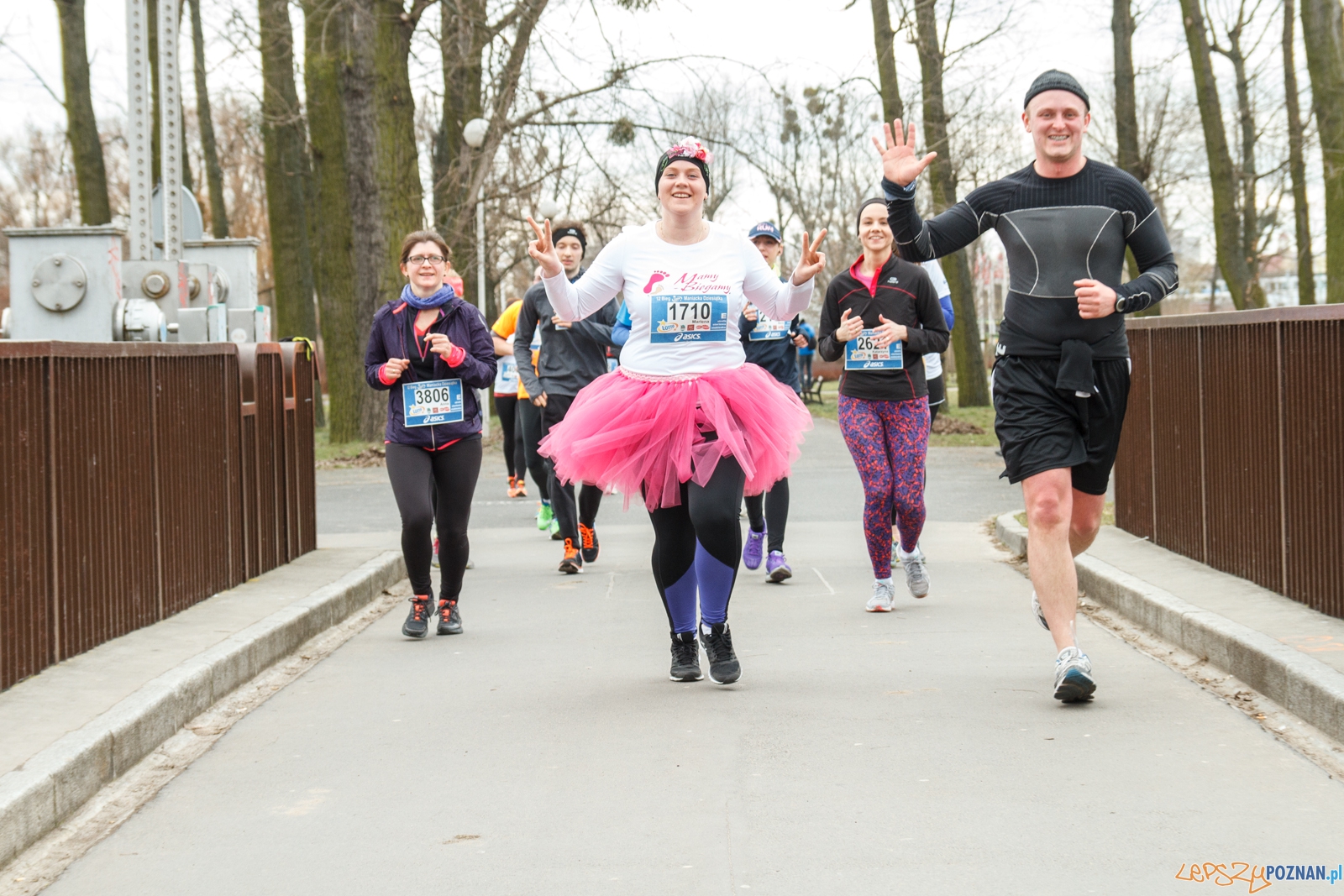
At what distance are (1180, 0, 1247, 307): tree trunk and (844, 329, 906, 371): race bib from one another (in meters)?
19.1

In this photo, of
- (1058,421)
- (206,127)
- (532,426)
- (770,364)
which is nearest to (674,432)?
(1058,421)

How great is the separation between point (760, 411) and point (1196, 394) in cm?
345

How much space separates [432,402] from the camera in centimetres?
770

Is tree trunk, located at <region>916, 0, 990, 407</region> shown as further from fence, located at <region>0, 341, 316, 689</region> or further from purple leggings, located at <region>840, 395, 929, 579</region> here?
fence, located at <region>0, 341, 316, 689</region>

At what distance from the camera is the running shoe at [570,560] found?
33.2 feet

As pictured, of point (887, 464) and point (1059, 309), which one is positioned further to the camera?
point (887, 464)

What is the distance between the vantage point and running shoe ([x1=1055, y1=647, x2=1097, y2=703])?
5621 mm

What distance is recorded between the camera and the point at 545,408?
34.1ft

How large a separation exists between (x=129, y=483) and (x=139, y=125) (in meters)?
4.03

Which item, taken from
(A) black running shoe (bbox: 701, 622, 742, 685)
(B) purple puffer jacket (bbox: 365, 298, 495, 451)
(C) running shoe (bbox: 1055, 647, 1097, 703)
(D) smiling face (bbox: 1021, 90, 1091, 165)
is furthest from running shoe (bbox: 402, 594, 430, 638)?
(D) smiling face (bbox: 1021, 90, 1091, 165)

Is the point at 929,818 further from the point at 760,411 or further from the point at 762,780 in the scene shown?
the point at 760,411

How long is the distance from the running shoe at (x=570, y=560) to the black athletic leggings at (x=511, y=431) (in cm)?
363

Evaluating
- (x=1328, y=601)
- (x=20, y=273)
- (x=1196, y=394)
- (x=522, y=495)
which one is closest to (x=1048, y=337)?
(x=1328, y=601)

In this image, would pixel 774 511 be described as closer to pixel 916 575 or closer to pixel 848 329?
pixel 916 575
